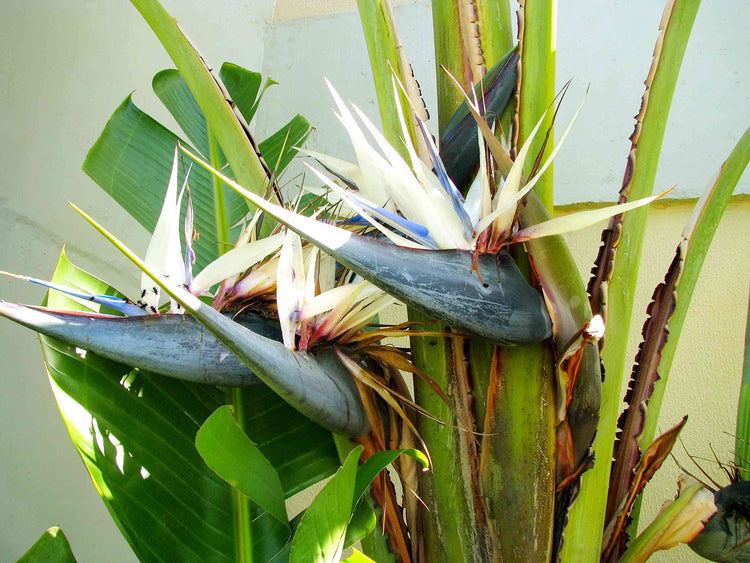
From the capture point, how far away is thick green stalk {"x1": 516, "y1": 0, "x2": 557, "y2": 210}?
40cm

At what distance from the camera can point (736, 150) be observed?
441 millimetres

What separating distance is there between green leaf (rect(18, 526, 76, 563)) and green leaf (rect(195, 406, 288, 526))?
14cm

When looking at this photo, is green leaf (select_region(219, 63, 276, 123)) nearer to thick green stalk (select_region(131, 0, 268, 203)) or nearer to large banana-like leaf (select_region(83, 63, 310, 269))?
large banana-like leaf (select_region(83, 63, 310, 269))

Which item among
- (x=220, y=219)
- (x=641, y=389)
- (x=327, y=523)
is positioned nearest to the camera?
(x=327, y=523)

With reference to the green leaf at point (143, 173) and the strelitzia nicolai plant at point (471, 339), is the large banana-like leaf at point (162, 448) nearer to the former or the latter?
the strelitzia nicolai plant at point (471, 339)

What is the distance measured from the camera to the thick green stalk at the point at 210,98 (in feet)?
1.47

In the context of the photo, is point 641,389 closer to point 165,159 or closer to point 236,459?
point 236,459

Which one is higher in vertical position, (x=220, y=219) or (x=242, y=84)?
(x=242, y=84)

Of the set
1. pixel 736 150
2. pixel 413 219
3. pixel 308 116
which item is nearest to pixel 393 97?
pixel 413 219

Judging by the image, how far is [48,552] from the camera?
1.35 feet

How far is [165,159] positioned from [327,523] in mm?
471

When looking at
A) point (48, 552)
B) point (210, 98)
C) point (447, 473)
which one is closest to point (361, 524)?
point (447, 473)

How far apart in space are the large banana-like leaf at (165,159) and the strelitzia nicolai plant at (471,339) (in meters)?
0.18

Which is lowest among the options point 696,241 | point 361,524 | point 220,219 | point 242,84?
point 361,524
